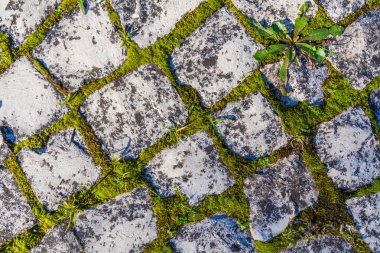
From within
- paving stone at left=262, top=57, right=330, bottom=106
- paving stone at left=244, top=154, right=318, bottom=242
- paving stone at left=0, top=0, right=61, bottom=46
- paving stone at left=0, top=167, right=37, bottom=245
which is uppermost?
paving stone at left=0, top=0, right=61, bottom=46

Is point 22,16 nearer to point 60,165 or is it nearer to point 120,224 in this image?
point 60,165

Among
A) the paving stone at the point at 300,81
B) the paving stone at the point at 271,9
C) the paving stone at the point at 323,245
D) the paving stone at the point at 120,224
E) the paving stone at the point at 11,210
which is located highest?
the paving stone at the point at 271,9

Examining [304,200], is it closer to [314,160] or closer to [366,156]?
[314,160]

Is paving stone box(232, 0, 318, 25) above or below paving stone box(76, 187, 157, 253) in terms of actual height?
above

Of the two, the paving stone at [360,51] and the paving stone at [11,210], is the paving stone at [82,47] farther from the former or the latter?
the paving stone at [360,51]

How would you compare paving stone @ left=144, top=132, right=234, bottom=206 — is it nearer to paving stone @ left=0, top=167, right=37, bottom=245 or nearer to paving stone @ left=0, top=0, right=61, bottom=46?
paving stone @ left=0, top=167, right=37, bottom=245

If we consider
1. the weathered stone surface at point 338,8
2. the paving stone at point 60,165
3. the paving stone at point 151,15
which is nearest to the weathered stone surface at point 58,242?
the paving stone at point 60,165

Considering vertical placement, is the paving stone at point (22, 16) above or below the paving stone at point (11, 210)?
above

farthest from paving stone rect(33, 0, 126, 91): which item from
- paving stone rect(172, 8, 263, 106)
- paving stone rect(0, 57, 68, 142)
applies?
paving stone rect(172, 8, 263, 106)
